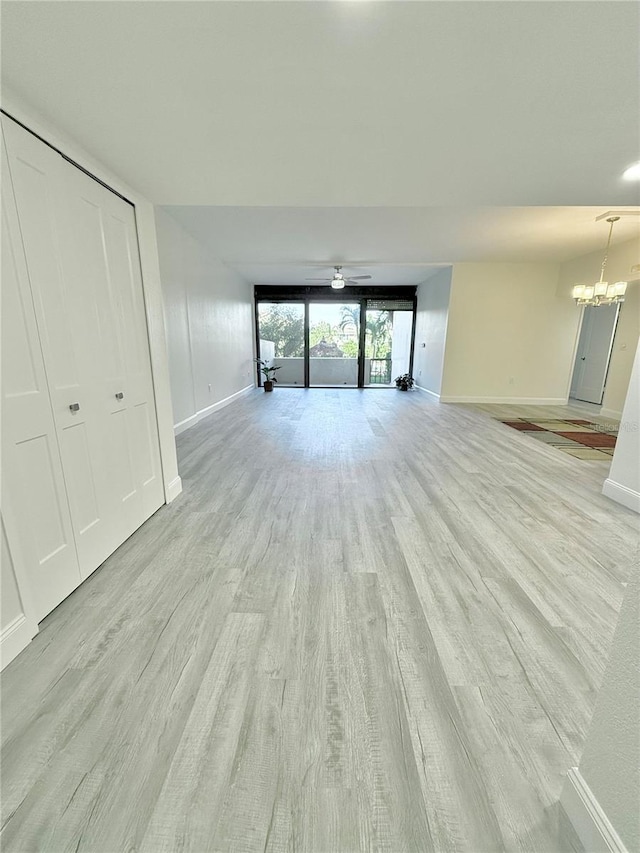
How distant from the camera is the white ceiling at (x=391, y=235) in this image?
149 inches

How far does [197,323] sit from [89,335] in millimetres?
3616

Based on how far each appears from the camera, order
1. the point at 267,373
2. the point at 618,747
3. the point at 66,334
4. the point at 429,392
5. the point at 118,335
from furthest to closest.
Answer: the point at 267,373 → the point at 429,392 → the point at 118,335 → the point at 66,334 → the point at 618,747

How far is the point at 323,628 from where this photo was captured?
1.42 metres

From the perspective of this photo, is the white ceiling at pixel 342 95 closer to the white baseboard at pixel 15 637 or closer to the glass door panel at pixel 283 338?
the white baseboard at pixel 15 637

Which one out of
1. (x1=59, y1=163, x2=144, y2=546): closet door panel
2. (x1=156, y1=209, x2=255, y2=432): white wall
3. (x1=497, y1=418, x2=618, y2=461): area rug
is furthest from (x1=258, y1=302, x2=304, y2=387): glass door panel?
(x1=59, y1=163, x2=144, y2=546): closet door panel

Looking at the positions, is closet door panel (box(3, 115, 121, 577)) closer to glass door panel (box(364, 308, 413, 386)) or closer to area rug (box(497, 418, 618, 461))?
area rug (box(497, 418, 618, 461))

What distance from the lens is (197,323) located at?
200 inches

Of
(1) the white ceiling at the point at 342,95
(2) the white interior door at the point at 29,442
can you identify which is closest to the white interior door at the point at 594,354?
(1) the white ceiling at the point at 342,95

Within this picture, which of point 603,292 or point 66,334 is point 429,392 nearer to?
point 603,292

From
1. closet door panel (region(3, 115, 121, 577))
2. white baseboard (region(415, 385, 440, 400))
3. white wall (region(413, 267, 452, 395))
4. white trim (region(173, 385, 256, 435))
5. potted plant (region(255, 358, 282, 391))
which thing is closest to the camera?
closet door panel (region(3, 115, 121, 577))

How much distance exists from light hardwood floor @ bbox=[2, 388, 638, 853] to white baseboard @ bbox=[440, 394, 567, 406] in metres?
4.71

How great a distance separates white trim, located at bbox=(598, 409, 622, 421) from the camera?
17.9 feet

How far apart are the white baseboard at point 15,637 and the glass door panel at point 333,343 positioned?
25.9 feet

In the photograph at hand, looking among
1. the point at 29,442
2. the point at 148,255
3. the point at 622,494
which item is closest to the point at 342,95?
the point at 148,255
